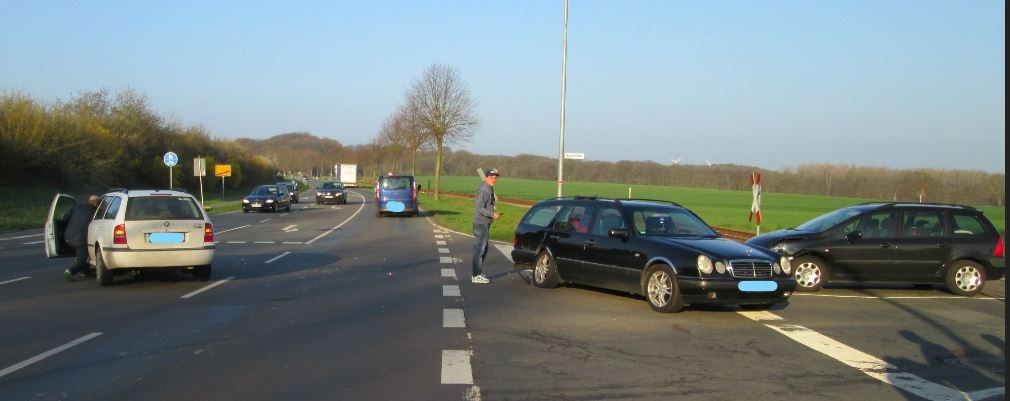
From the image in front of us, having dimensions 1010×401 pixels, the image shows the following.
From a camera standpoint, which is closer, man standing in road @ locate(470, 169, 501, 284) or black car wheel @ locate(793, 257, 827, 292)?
man standing in road @ locate(470, 169, 501, 284)

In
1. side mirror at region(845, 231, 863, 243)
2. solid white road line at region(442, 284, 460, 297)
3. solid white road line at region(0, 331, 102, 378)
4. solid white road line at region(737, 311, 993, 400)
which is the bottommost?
solid white road line at region(737, 311, 993, 400)

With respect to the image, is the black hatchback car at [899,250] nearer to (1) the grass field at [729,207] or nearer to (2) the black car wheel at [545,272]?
(2) the black car wheel at [545,272]

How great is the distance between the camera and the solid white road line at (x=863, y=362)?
640cm

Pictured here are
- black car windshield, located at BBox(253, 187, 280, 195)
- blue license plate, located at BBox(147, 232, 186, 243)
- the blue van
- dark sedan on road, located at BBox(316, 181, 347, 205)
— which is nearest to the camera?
blue license plate, located at BBox(147, 232, 186, 243)

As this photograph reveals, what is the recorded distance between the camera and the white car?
11734mm

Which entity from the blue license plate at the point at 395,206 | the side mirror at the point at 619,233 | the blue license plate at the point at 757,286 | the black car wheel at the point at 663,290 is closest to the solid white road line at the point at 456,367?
the black car wheel at the point at 663,290

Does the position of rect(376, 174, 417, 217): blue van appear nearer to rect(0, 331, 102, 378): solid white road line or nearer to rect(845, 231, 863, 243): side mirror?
rect(845, 231, 863, 243): side mirror

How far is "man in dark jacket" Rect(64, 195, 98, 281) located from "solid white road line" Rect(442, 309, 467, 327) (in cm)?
630

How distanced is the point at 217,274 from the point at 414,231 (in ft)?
45.0

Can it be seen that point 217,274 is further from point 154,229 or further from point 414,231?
point 414,231

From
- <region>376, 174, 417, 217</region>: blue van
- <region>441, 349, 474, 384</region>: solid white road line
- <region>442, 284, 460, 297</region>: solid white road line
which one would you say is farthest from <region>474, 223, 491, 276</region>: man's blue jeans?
<region>376, 174, 417, 217</region>: blue van

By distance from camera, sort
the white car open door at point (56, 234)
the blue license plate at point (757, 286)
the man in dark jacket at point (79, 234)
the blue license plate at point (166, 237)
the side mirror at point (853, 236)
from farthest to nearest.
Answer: the white car open door at point (56, 234) → the side mirror at point (853, 236) → the man in dark jacket at point (79, 234) → the blue license plate at point (166, 237) → the blue license plate at point (757, 286)

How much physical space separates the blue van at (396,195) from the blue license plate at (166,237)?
2511 centimetres

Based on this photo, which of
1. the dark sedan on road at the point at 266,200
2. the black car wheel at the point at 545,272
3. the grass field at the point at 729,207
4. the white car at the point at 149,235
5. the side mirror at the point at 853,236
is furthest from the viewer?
the dark sedan on road at the point at 266,200
